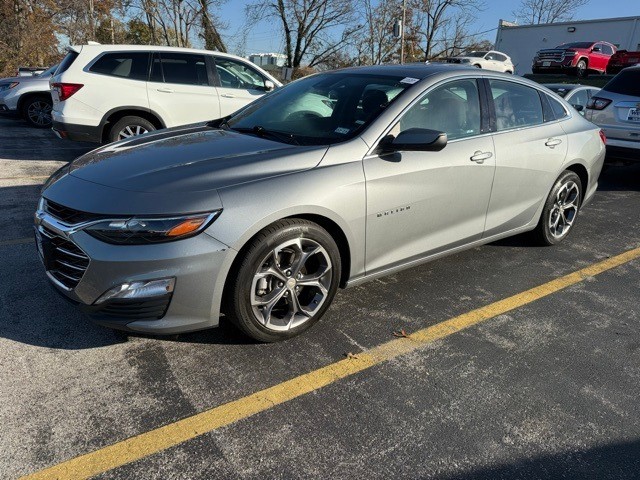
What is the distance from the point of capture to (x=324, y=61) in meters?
35.2

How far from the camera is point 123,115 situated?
757 cm

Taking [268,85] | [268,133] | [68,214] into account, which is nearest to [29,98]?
[268,85]

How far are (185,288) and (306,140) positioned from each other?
4.22ft

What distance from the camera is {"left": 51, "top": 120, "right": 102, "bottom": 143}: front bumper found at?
7.30 meters

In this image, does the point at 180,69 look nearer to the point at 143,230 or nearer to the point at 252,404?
the point at 143,230

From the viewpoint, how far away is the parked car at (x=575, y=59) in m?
23.9

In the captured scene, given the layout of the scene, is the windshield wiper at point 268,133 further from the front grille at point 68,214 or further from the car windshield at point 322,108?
the front grille at point 68,214

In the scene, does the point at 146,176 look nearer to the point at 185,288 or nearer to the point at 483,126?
the point at 185,288

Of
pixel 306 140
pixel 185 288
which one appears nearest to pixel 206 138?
pixel 306 140

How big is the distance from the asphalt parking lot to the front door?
0.45 m

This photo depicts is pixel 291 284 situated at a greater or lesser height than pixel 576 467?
greater

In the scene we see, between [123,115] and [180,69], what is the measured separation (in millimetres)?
1135

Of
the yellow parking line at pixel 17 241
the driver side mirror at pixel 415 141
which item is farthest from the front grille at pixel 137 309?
the yellow parking line at pixel 17 241

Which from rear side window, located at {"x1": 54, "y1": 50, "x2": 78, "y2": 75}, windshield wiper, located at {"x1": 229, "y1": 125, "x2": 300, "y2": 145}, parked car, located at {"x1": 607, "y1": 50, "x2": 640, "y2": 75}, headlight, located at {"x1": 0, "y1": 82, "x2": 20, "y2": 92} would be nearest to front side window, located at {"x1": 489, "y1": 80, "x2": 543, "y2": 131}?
windshield wiper, located at {"x1": 229, "y1": 125, "x2": 300, "y2": 145}
